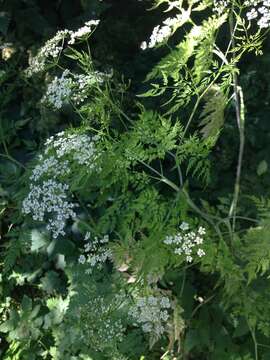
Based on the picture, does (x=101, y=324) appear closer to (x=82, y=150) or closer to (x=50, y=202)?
(x=50, y=202)

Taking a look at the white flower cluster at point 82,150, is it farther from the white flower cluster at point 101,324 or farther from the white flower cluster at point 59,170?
the white flower cluster at point 101,324

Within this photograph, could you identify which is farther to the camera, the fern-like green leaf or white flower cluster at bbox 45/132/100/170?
white flower cluster at bbox 45/132/100/170

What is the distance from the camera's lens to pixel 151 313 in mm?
1936

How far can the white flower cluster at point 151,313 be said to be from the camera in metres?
1.93

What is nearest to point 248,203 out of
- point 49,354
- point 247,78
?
point 247,78

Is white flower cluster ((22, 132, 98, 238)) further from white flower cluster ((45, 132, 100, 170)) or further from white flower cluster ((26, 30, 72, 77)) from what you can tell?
white flower cluster ((26, 30, 72, 77))

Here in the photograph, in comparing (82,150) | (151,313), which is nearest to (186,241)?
(151,313)

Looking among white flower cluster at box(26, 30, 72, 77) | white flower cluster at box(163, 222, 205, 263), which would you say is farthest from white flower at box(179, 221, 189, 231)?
white flower cluster at box(26, 30, 72, 77)

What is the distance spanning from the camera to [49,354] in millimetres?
2723

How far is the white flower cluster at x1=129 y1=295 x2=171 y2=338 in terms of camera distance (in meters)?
1.93

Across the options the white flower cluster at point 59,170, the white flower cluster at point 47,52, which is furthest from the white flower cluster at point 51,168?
the white flower cluster at point 47,52

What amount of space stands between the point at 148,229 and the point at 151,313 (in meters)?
0.26

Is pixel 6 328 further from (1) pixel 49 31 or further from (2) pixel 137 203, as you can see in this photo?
(1) pixel 49 31

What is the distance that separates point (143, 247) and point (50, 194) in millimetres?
349
